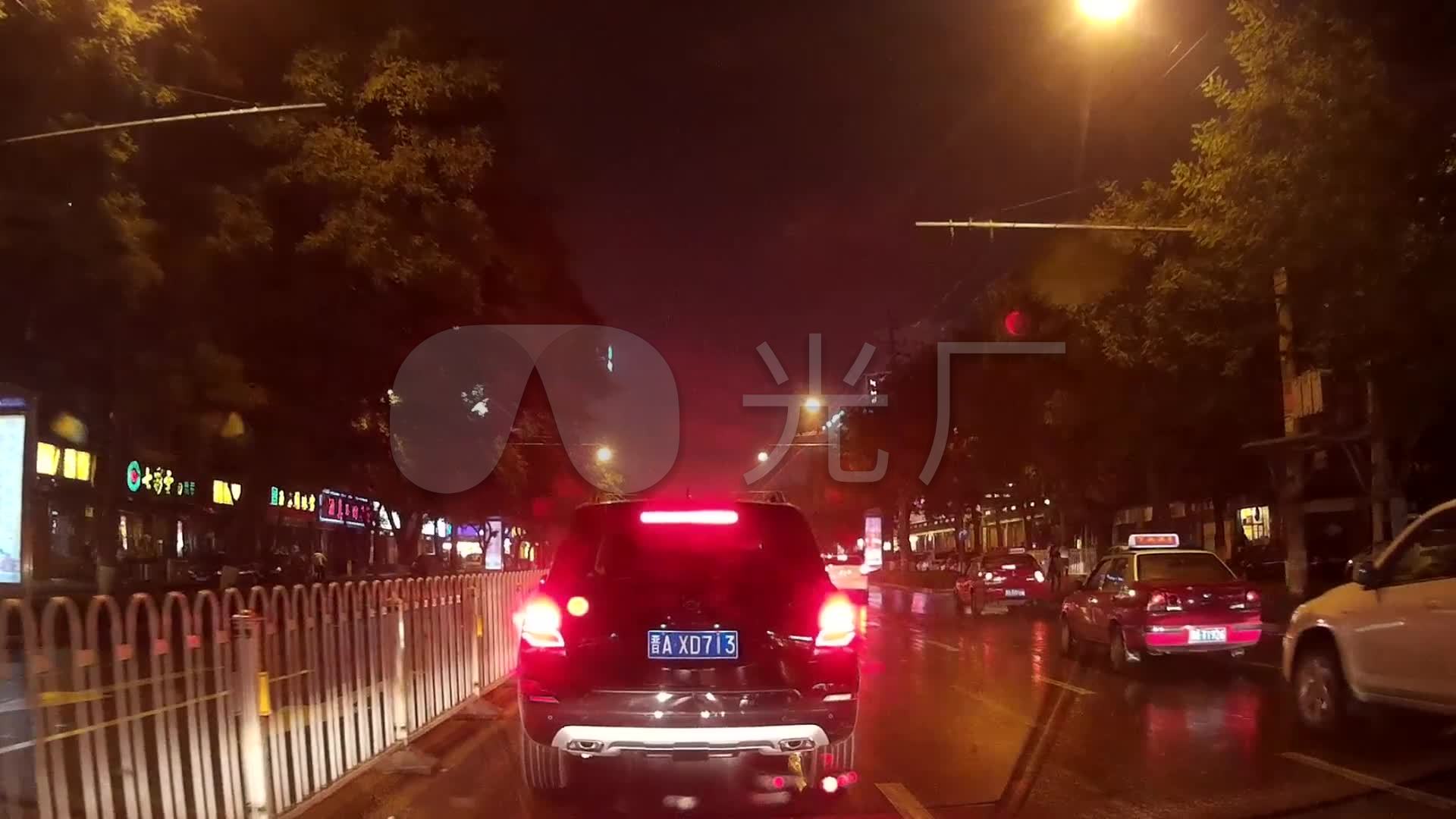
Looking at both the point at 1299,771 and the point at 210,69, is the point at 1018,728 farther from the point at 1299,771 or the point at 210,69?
the point at 210,69

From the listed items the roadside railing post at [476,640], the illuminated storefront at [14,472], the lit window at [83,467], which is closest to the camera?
the roadside railing post at [476,640]

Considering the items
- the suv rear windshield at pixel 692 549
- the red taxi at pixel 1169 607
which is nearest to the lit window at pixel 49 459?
the red taxi at pixel 1169 607

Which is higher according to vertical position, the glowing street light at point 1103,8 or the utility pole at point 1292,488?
the glowing street light at point 1103,8

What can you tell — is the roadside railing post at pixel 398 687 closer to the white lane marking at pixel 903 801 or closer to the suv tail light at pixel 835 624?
the white lane marking at pixel 903 801

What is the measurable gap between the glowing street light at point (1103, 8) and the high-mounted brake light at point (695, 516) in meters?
9.09

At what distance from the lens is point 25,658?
5.48 m

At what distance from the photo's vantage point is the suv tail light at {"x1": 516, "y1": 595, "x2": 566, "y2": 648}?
7.07 meters

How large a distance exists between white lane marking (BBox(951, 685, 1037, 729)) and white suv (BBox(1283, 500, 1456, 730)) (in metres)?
2.23

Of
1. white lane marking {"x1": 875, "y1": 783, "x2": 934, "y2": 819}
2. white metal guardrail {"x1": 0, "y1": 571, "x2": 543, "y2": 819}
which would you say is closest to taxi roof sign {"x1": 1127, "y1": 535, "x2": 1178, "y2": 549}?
white lane marking {"x1": 875, "y1": 783, "x2": 934, "y2": 819}

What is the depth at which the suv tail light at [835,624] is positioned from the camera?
7078 mm

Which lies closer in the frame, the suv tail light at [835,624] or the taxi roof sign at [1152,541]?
the suv tail light at [835,624]

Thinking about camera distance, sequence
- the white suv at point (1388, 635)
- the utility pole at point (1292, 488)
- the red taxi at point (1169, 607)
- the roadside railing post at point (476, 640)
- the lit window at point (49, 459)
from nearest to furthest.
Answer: the white suv at point (1388, 635) → the roadside railing post at point (476, 640) → the red taxi at point (1169, 607) → the utility pole at point (1292, 488) → the lit window at point (49, 459)

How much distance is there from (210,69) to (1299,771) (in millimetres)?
16476

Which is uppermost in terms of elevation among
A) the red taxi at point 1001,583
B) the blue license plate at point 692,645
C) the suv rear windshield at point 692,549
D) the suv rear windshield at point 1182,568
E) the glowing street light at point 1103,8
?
the glowing street light at point 1103,8
